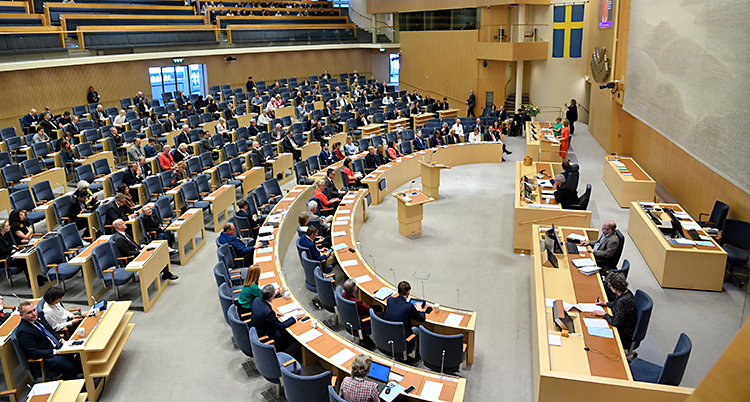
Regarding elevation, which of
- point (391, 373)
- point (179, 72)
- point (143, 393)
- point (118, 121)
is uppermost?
point (179, 72)

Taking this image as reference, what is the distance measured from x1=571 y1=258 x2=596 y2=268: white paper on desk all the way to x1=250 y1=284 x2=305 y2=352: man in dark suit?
12.7 ft

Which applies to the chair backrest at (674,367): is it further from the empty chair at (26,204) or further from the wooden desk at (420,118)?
the wooden desk at (420,118)

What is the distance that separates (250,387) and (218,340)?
1252mm

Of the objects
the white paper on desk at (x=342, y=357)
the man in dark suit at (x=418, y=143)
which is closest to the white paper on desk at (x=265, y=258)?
the white paper on desk at (x=342, y=357)

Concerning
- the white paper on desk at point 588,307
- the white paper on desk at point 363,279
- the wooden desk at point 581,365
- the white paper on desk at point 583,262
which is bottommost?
the white paper on desk at point 363,279

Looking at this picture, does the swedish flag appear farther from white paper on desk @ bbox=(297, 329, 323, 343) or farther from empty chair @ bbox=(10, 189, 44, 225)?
empty chair @ bbox=(10, 189, 44, 225)

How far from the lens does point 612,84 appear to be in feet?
48.3

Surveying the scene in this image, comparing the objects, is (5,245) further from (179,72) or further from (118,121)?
(179,72)

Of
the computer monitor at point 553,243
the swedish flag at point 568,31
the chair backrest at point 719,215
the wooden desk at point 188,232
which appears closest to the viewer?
the computer monitor at point 553,243

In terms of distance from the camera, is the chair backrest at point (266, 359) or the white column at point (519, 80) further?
the white column at point (519, 80)

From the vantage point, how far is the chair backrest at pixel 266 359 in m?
5.46

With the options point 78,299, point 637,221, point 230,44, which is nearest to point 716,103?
point 637,221

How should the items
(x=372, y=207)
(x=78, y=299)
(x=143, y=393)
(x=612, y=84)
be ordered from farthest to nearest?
(x=612, y=84) < (x=372, y=207) < (x=78, y=299) < (x=143, y=393)

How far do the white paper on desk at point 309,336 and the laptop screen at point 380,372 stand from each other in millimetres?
1000
